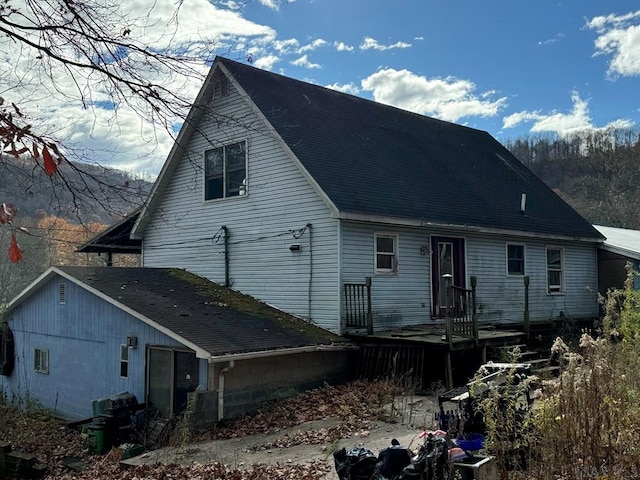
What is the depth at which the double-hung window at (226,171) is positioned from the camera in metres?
15.7

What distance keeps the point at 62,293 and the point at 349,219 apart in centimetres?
779

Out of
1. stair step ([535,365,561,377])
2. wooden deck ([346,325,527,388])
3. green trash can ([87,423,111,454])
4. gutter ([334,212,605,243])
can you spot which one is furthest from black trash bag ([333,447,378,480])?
gutter ([334,212,605,243])

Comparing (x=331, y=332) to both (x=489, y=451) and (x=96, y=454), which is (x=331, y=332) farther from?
(x=489, y=451)

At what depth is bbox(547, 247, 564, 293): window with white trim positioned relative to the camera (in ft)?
60.5

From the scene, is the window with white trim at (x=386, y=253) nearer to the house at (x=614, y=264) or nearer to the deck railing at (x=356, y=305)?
the deck railing at (x=356, y=305)

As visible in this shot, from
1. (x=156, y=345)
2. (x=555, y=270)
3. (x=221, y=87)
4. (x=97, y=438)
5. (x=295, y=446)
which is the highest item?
(x=221, y=87)

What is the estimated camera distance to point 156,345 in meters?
12.2

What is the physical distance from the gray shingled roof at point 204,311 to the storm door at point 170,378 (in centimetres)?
72

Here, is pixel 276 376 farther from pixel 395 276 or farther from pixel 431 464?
pixel 431 464

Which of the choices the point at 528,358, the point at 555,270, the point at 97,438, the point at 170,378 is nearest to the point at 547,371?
the point at 528,358

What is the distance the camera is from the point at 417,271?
14602 millimetres

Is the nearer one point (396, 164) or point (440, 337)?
point (440, 337)

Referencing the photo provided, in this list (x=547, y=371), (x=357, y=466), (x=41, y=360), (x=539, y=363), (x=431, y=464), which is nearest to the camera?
(x=431, y=464)

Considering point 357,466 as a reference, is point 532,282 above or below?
above
